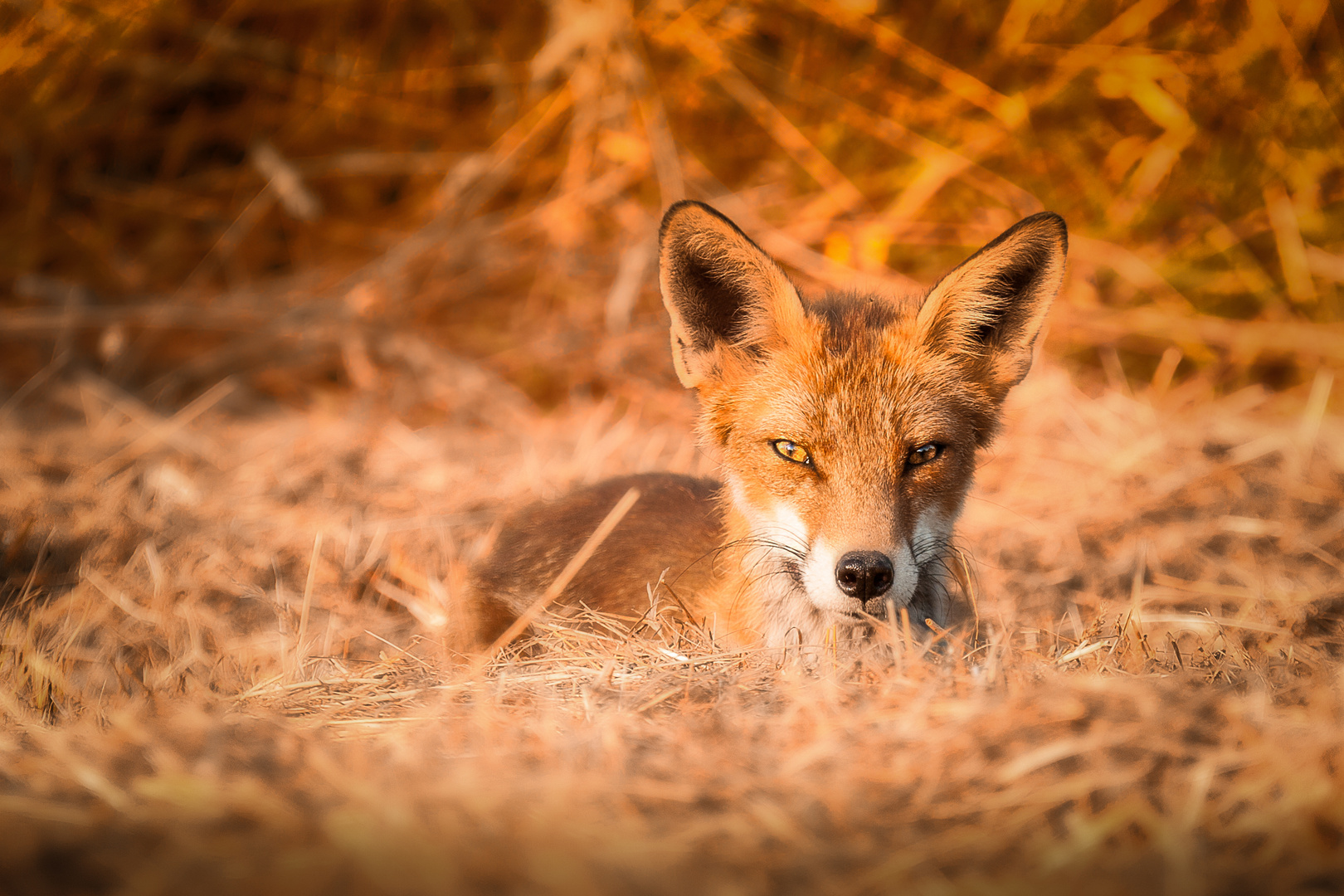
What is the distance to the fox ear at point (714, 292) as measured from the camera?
3062 millimetres

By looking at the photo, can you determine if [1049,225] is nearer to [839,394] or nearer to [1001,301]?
[1001,301]

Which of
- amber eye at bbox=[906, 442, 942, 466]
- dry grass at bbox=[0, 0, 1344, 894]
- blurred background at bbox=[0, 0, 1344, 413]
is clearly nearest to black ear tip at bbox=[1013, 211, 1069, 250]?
amber eye at bbox=[906, 442, 942, 466]

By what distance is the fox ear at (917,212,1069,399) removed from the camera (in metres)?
3.05

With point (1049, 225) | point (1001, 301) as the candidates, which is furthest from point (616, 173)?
point (1049, 225)

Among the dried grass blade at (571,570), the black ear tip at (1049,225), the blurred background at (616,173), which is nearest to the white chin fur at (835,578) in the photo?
the dried grass blade at (571,570)

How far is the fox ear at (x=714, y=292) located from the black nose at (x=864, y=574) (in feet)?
3.33

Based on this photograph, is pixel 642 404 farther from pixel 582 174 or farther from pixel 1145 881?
pixel 1145 881

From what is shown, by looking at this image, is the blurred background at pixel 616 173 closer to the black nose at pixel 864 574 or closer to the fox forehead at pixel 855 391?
the fox forehead at pixel 855 391

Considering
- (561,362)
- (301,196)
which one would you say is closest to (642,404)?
(561,362)

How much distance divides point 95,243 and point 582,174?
4136 mm

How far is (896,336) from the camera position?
3.18 meters

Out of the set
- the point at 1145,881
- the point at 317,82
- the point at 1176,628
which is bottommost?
the point at 1176,628

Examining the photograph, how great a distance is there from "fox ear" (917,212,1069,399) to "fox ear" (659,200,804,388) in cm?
56

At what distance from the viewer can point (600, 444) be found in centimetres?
571
